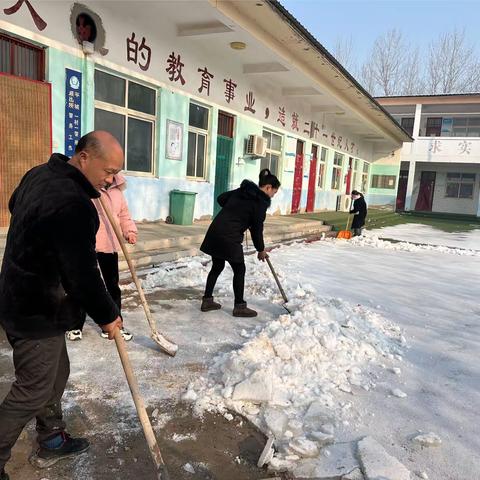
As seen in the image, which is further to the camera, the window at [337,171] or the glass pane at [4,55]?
the window at [337,171]

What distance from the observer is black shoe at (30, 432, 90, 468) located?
2.09 m

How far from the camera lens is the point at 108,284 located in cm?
362

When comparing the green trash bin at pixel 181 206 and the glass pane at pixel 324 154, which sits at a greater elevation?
the glass pane at pixel 324 154

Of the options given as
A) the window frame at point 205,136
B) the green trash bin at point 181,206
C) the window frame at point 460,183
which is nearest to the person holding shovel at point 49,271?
the green trash bin at point 181,206

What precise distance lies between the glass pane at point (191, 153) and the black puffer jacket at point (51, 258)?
26.1ft

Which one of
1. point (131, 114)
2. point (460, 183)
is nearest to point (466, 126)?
point (460, 183)

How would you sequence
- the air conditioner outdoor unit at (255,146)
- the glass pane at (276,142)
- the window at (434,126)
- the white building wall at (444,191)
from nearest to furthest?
the air conditioner outdoor unit at (255,146)
the glass pane at (276,142)
the window at (434,126)
the white building wall at (444,191)

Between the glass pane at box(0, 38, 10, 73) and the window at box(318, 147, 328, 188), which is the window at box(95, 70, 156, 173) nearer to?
the glass pane at box(0, 38, 10, 73)

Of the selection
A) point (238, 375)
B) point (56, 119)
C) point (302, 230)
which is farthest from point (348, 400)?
point (302, 230)

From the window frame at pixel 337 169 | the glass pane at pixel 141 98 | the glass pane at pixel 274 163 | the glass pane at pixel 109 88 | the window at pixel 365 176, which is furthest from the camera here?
the window at pixel 365 176

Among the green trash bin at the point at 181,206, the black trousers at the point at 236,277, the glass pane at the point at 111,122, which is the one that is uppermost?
the glass pane at the point at 111,122

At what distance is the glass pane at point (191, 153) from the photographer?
965 centimetres

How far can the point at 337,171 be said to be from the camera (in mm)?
20172

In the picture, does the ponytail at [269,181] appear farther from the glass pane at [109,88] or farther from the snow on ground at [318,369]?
the glass pane at [109,88]
